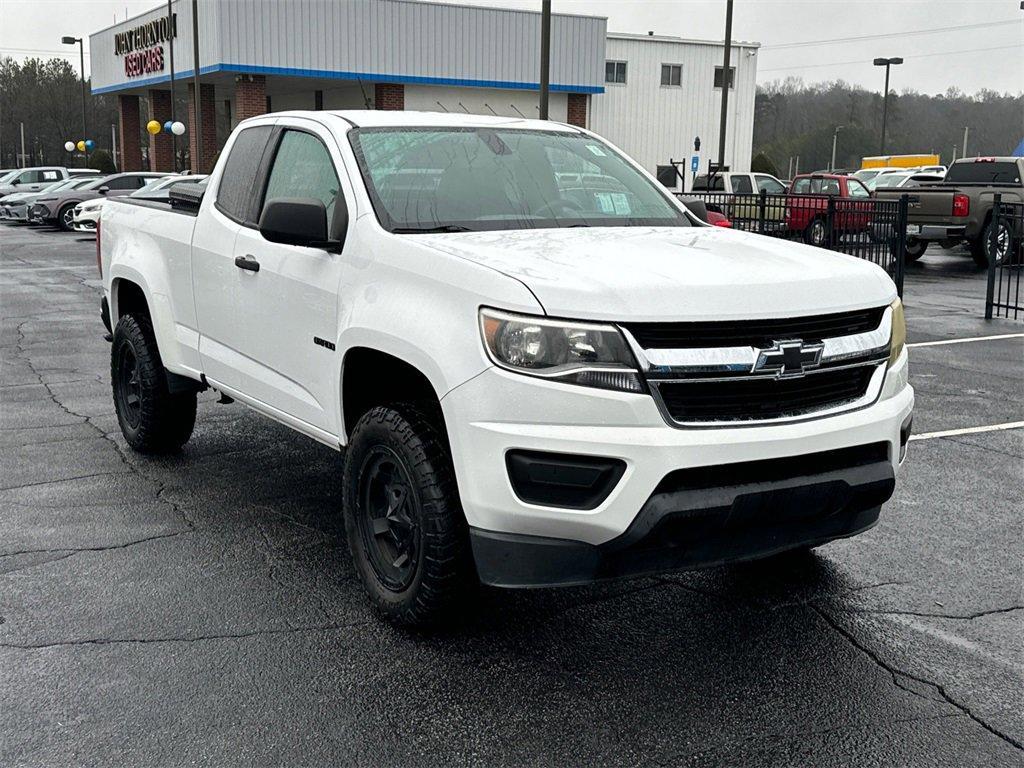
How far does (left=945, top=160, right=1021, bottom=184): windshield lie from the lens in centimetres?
2270

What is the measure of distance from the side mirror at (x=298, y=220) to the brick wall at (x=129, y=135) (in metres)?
49.5

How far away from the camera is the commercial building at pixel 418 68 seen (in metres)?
37.0

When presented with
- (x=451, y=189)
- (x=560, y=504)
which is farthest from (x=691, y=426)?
(x=451, y=189)

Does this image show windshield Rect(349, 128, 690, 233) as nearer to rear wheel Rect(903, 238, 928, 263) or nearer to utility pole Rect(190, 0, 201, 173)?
rear wheel Rect(903, 238, 928, 263)

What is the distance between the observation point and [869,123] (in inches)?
4567

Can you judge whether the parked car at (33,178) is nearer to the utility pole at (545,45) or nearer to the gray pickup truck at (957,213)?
the utility pole at (545,45)

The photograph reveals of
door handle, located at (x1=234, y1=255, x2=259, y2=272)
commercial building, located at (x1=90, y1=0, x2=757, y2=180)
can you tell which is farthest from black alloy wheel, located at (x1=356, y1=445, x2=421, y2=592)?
commercial building, located at (x1=90, y1=0, x2=757, y2=180)

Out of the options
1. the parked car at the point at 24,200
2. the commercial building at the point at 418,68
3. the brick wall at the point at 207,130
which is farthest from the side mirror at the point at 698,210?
the brick wall at the point at 207,130

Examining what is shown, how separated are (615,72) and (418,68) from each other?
37.1 ft

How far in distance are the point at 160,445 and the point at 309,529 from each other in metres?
1.75

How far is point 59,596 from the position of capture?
453 centimetres

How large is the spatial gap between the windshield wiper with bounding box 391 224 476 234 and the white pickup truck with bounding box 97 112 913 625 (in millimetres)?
17

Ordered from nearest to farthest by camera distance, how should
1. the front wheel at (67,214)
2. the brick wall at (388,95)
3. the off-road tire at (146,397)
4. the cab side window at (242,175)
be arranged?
the cab side window at (242,175) < the off-road tire at (146,397) < the front wheel at (67,214) < the brick wall at (388,95)

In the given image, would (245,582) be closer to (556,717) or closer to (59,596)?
(59,596)
